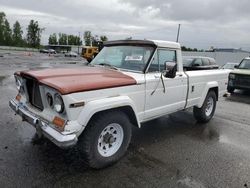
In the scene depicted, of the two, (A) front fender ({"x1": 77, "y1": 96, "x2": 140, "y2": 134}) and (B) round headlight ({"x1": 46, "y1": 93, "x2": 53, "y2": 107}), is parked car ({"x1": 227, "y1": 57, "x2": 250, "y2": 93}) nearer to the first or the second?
(A) front fender ({"x1": 77, "y1": 96, "x2": 140, "y2": 134})

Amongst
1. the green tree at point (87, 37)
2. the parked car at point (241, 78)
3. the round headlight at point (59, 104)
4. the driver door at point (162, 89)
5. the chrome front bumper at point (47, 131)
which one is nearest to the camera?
the chrome front bumper at point (47, 131)

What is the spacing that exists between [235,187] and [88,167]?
7.25 feet

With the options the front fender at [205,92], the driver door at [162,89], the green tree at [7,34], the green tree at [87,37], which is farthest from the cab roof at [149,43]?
the green tree at [87,37]

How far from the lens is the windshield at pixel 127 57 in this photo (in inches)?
187

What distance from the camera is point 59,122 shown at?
352 centimetres

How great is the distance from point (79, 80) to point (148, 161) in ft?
5.99

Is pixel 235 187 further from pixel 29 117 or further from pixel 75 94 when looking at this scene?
pixel 29 117

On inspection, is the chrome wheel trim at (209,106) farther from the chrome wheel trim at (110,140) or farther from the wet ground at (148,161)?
the chrome wheel trim at (110,140)

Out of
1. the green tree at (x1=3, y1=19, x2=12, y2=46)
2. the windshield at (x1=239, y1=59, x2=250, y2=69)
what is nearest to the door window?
the windshield at (x1=239, y1=59, x2=250, y2=69)

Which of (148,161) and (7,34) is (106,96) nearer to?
(148,161)

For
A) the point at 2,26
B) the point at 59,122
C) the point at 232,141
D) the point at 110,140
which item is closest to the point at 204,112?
the point at 232,141

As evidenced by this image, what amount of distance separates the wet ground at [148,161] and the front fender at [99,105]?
908 mm

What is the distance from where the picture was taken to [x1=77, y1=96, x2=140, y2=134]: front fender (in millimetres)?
3474

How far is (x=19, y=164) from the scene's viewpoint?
3.94 meters
